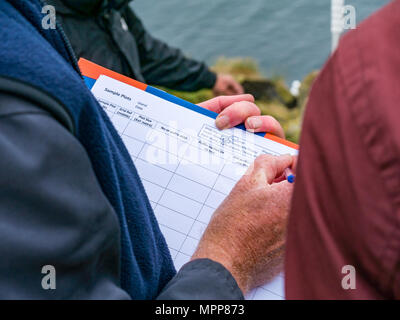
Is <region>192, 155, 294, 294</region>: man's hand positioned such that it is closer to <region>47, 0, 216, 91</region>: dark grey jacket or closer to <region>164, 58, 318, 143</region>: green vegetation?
<region>47, 0, 216, 91</region>: dark grey jacket

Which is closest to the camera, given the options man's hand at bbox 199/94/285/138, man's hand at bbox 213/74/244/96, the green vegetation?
man's hand at bbox 199/94/285/138

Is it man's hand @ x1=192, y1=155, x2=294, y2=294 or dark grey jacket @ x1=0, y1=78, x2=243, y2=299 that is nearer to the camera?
dark grey jacket @ x1=0, y1=78, x2=243, y2=299

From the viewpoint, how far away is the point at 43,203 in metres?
0.56

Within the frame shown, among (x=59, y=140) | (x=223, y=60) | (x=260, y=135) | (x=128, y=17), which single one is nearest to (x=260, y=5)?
(x=223, y=60)

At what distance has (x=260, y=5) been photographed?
4.05 metres

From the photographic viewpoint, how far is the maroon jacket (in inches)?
15.8

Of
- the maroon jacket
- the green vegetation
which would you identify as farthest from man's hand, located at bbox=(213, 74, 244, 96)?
the maroon jacket

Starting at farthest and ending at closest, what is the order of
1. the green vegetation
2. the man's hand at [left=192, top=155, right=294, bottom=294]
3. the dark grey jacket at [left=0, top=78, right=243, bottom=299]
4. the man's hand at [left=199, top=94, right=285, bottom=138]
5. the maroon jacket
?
the green vegetation
the man's hand at [left=199, top=94, right=285, bottom=138]
the man's hand at [left=192, top=155, right=294, bottom=294]
the dark grey jacket at [left=0, top=78, right=243, bottom=299]
the maroon jacket

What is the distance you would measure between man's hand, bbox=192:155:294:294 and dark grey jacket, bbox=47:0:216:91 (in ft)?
4.23

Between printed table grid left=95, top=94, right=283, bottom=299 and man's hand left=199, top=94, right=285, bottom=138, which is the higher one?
man's hand left=199, top=94, right=285, bottom=138

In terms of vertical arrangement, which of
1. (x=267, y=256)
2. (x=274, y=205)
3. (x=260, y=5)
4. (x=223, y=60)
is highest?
(x=260, y=5)

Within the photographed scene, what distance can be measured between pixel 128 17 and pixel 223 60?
1725 millimetres

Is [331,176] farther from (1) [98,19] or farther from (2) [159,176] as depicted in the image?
(1) [98,19]
